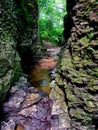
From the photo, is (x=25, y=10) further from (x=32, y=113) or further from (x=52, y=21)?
(x=52, y=21)

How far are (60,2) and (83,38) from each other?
73.8 feet

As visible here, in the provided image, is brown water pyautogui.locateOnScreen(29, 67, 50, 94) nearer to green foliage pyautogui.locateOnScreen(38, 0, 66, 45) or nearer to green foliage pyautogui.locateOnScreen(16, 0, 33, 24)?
green foliage pyautogui.locateOnScreen(16, 0, 33, 24)

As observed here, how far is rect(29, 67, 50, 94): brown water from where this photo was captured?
8.39 metres

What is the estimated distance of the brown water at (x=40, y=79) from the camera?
8.39 m

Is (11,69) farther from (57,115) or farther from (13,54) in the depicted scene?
(57,115)

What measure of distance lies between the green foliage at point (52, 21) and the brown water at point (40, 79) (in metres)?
10.7

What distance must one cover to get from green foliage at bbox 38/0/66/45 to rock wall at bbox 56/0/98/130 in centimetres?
A: 1476

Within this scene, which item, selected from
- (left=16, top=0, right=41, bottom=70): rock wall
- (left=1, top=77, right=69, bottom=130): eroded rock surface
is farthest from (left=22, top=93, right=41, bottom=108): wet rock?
(left=16, top=0, right=41, bottom=70): rock wall

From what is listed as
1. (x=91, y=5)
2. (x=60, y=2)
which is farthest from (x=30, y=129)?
(x=60, y=2)

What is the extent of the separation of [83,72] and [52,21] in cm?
2076

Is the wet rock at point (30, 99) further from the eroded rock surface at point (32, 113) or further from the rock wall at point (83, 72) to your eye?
the rock wall at point (83, 72)

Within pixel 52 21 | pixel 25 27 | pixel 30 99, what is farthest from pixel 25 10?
pixel 52 21

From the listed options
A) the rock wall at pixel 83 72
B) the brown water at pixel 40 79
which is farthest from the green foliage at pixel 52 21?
the rock wall at pixel 83 72

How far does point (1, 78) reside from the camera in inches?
242
